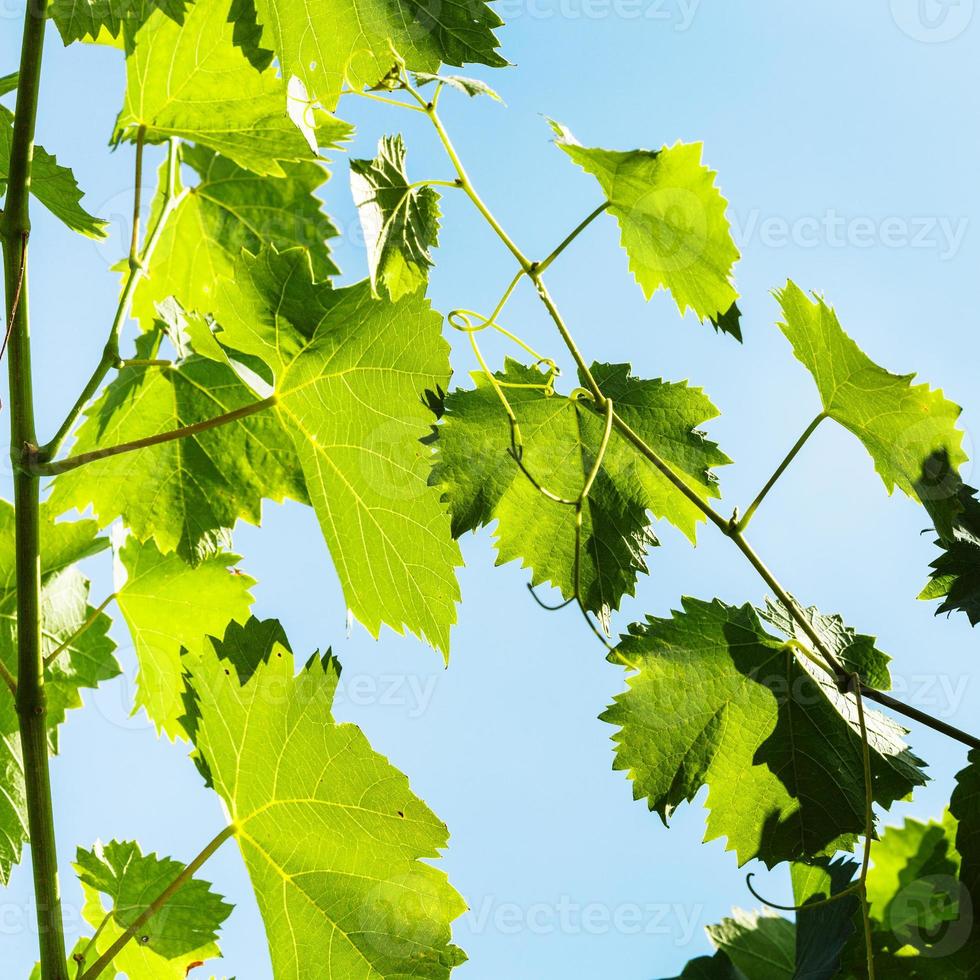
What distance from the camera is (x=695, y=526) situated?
120 cm

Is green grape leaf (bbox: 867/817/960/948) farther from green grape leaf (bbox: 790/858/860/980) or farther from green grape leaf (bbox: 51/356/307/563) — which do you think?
green grape leaf (bbox: 51/356/307/563)

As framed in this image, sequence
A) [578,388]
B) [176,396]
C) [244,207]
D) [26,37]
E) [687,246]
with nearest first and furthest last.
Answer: [26,37], [687,246], [578,388], [176,396], [244,207]

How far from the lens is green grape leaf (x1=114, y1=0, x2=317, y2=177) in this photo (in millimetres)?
1182

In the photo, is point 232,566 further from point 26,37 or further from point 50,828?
point 26,37

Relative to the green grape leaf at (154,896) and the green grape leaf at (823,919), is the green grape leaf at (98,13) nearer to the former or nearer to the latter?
the green grape leaf at (154,896)

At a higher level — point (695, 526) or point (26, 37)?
point (26, 37)

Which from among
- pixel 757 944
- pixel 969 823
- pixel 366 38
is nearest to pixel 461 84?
pixel 366 38

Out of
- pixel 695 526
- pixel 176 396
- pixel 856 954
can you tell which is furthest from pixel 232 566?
pixel 856 954

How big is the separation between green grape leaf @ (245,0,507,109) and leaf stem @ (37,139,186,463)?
316 mm

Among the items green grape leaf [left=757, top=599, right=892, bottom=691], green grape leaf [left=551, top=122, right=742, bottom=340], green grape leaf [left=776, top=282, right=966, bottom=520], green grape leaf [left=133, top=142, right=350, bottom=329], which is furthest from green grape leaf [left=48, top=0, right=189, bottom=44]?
green grape leaf [left=757, top=599, right=892, bottom=691]

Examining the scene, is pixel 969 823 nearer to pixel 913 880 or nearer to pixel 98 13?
pixel 913 880

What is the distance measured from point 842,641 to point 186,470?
81cm

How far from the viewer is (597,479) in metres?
1.19

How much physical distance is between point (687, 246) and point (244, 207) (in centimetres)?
71
